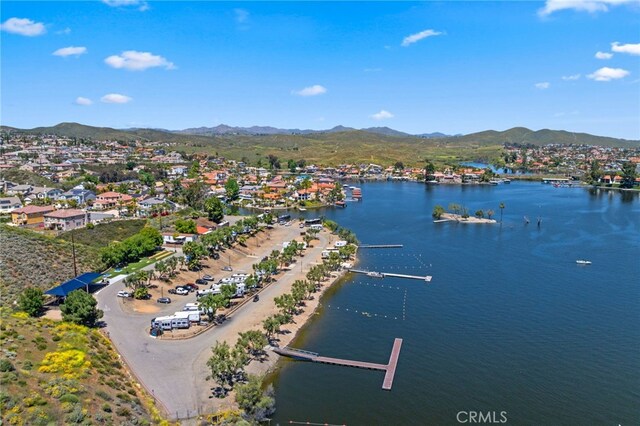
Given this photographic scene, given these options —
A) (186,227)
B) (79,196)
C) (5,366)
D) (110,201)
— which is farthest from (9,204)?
(5,366)

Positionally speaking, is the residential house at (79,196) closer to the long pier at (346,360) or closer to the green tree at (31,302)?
the green tree at (31,302)

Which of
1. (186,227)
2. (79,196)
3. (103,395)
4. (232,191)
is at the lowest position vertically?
(103,395)

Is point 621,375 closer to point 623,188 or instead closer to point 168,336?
point 168,336

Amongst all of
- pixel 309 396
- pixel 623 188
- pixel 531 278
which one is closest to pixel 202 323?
pixel 309 396

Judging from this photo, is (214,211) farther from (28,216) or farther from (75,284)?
(75,284)

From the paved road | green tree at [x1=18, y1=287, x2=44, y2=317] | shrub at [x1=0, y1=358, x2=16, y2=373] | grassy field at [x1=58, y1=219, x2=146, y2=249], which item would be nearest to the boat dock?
the paved road

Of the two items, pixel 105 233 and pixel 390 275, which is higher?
pixel 105 233
